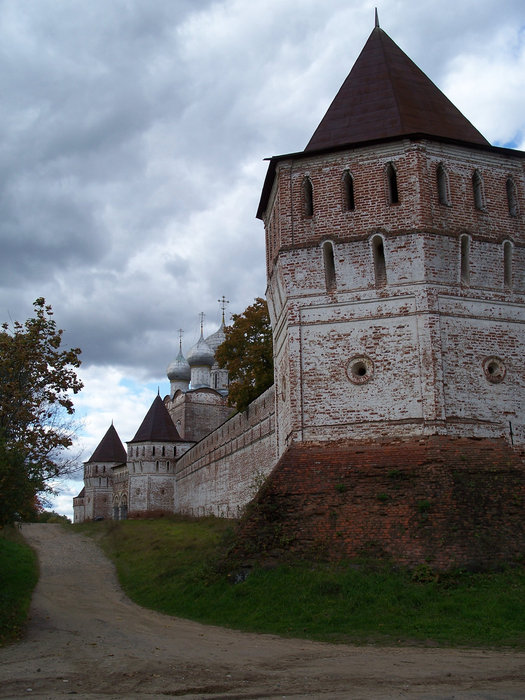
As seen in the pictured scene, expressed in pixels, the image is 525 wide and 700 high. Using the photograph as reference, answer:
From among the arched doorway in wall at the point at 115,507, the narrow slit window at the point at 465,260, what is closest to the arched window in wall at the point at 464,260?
the narrow slit window at the point at 465,260


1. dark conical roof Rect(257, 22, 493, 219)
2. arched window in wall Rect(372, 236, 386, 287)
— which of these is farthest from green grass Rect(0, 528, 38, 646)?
dark conical roof Rect(257, 22, 493, 219)

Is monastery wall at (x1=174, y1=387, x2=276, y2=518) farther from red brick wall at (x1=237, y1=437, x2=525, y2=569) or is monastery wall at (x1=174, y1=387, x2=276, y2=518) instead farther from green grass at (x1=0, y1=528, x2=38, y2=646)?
red brick wall at (x1=237, y1=437, x2=525, y2=569)

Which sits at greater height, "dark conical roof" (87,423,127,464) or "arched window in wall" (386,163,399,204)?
"arched window in wall" (386,163,399,204)

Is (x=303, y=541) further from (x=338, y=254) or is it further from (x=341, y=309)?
(x=338, y=254)

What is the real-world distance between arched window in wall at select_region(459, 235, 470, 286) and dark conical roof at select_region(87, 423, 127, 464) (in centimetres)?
4418

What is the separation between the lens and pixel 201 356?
57.6 meters

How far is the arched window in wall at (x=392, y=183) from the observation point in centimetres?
1373

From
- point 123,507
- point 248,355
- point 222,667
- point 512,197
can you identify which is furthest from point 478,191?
point 123,507

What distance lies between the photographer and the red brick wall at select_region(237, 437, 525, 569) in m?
10.8

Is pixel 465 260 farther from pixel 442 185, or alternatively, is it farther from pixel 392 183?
pixel 392 183

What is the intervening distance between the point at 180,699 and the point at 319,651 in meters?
2.59

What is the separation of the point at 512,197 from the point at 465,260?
6.65ft

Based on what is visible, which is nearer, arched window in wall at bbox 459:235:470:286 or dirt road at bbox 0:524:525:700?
dirt road at bbox 0:524:525:700

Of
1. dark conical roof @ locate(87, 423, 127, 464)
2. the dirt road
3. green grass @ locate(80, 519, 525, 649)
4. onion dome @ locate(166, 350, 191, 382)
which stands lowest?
the dirt road
